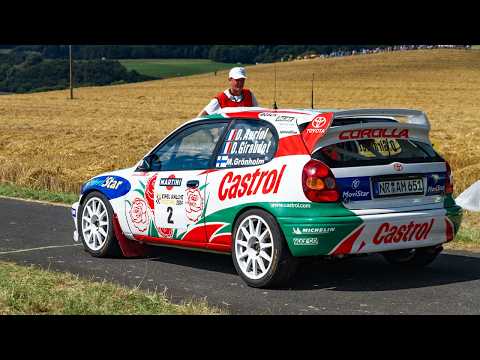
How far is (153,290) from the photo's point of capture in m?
8.86

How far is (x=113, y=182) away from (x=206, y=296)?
2.40m

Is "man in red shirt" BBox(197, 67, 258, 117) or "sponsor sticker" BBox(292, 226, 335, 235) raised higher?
"man in red shirt" BBox(197, 67, 258, 117)

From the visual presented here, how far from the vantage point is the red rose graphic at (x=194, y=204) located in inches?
372

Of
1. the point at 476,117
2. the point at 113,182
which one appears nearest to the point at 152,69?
the point at 476,117

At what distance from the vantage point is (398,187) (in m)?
8.88

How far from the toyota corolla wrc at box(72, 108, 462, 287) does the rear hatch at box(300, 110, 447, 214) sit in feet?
0.04

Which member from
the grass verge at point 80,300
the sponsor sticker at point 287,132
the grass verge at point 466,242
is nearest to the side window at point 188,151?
the sponsor sticker at point 287,132

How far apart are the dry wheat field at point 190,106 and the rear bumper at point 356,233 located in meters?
7.74

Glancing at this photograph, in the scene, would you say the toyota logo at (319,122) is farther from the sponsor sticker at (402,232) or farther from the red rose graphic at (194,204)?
the red rose graphic at (194,204)

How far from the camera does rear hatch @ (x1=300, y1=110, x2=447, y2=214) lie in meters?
8.62

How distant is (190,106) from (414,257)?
170 ft

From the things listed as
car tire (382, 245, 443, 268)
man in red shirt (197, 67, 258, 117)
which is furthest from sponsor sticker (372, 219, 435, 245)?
man in red shirt (197, 67, 258, 117)

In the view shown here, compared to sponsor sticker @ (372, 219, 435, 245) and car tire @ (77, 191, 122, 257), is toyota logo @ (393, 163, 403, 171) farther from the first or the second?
car tire @ (77, 191, 122, 257)
